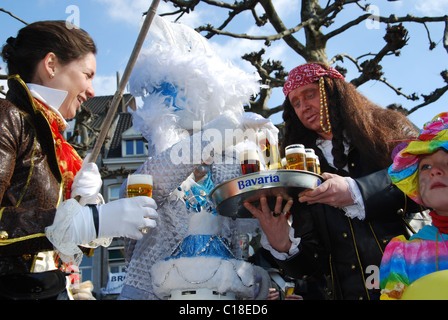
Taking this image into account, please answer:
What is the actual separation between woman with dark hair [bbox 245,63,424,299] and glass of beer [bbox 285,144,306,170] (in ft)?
0.45

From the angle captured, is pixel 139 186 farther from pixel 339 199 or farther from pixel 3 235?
pixel 339 199

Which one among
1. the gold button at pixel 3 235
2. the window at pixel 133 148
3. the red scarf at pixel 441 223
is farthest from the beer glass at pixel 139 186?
the window at pixel 133 148

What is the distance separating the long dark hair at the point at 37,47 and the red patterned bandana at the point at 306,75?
4.42 ft

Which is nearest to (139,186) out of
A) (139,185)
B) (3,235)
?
(139,185)

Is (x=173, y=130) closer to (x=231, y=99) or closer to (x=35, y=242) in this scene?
(x=231, y=99)

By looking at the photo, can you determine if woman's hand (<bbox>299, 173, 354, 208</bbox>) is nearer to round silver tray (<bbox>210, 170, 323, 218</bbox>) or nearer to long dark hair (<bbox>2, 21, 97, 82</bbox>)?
round silver tray (<bbox>210, 170, 323, 218</bbox>)

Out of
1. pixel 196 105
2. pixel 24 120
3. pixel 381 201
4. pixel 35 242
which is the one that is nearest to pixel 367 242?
pixel 381 201

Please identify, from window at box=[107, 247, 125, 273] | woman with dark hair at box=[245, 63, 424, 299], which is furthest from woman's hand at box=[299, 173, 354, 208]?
window at box=[107, 247, 125, 273]

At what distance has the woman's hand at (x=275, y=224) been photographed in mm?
2463

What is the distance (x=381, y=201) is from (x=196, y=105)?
126 cm

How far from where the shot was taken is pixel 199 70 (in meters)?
2.91

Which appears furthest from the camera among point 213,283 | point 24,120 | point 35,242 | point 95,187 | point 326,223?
point 326,223

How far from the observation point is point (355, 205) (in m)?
2.41

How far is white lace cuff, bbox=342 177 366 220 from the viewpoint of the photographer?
2.36 m
